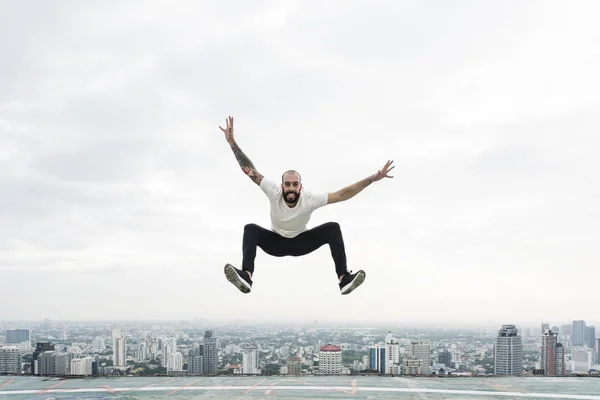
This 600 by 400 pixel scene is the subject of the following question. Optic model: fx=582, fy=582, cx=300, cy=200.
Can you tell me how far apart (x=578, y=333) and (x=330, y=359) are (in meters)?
40.7

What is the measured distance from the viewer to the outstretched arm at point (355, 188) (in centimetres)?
870

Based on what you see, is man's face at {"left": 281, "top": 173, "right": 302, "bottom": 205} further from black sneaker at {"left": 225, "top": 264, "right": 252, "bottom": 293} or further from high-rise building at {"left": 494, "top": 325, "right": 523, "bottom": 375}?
high-rise building at {"left": 494, "top": 325, "right": 523, "bottom": 375}

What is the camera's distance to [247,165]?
918cm

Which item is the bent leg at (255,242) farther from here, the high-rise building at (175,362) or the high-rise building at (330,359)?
the high-rise building at (175,362)

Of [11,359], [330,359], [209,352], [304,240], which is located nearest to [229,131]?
[304,240]

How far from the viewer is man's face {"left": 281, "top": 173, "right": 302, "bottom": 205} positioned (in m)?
8.60

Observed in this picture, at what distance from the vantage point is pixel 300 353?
49.8m

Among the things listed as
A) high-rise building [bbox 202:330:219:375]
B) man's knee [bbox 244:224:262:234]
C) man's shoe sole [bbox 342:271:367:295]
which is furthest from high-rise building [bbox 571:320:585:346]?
man's knee [bbox 244:224:262:234]

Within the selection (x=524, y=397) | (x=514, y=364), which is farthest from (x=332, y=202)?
(x=514, y=364)

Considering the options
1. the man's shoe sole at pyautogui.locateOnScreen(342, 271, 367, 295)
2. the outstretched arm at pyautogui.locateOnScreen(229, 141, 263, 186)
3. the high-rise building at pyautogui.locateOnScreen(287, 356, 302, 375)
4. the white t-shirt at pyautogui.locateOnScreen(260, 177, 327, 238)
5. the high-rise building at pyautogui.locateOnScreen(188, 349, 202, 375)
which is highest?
the outstretched arm at pyautogui.locateOnScreen(229, 141, 263, 186)

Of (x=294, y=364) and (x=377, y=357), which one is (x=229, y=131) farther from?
(x=377, y=357)

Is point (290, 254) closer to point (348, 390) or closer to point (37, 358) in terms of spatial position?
point (348, 390)

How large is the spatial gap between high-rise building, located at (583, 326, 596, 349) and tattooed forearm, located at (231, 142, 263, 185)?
5702 centimetres

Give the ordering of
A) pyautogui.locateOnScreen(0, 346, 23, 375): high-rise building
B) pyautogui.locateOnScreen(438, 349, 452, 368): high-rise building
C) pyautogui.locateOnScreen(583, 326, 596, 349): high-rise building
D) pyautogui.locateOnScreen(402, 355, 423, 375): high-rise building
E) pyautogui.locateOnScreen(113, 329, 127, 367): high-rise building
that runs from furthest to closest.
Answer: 1. pyautogui.locateOnScreen(583, 326, 596, 349): high-rise building
2. pyautogui.locateOnScreen(438, 349, 452, 368): high-rise building
3. pyautogui.locateOnScreen(113, 329, 127, 367): high-rise building
4. pyautogui.locateOnScreen(0, 346, 23, 375): high-rise building
5. pyautogui.locateOnScreen(402, 355, 423, 375): high-rise building
